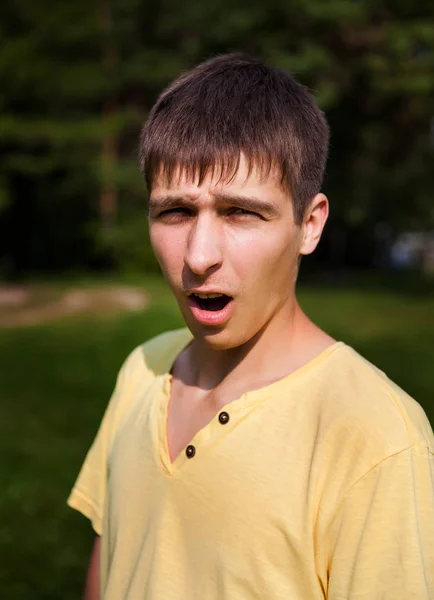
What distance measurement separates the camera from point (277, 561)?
1.27m

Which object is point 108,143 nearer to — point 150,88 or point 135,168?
point 135,168

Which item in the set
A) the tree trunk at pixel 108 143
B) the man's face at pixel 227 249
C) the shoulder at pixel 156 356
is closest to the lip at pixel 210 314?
the man's face at pixel 227 249

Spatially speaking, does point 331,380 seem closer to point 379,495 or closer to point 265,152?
point 379,495

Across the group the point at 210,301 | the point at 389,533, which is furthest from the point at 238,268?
the point at 389,533

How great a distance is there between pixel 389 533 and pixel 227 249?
1.83 ft

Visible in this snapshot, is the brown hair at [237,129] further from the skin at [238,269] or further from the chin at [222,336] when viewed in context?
the chin at [222,336]

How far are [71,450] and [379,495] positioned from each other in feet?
15.9

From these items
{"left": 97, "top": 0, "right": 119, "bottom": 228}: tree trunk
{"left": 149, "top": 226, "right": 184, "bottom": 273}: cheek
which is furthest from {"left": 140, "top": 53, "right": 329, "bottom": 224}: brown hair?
{"left": 97, "top": 0, "right": 119, "bottom": 228}: tree trunk

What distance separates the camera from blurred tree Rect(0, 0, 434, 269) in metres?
16.2

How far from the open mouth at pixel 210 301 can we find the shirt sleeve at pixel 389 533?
16.9 inches

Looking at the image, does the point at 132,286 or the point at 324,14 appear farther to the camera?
the point at 132,286

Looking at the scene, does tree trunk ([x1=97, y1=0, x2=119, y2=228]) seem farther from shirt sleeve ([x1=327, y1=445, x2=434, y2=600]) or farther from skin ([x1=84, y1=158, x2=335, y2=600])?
shirt sleeve ([x1=327, y1=445, x2=434, y2=600])

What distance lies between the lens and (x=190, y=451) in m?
1.42

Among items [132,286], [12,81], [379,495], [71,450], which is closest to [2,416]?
[71,450]
